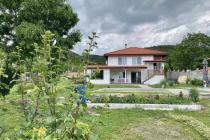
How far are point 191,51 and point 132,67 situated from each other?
69.8 feet

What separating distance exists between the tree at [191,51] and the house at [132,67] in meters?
15.6

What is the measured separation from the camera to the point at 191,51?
61875 millimetres

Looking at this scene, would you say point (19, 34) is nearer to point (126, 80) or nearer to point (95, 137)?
point (95, 137)

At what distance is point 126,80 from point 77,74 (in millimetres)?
42971

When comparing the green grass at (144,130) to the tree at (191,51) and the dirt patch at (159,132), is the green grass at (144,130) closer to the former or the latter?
the dirt patch at (159,132)

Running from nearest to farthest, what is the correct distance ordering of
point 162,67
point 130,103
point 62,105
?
point 62,105, point 130,103, point 162,67

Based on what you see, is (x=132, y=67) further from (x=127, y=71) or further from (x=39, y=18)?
(x=39, y=18)

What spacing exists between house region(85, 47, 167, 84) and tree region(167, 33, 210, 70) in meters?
15.6

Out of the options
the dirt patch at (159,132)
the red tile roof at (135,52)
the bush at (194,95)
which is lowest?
the dirt patch at (159,132)

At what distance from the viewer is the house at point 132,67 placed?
145ft

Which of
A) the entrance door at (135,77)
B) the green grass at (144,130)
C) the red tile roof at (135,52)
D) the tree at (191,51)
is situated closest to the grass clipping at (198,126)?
the green grass at (144,130)

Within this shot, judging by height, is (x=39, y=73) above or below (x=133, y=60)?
below

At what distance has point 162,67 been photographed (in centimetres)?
4434

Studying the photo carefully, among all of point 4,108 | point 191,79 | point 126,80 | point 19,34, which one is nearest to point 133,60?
point 126,80
